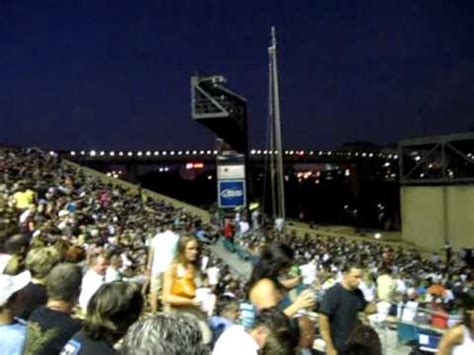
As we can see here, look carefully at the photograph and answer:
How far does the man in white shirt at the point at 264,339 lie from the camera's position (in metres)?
3.58

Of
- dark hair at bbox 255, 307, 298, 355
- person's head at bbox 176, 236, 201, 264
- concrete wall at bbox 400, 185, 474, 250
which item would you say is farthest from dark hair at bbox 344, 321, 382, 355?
concrete wall at bbox 400, 185, 474, 250

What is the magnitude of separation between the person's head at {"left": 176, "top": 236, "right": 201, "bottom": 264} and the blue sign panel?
2144cm

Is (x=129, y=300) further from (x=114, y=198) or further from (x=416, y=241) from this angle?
(x=416, y=241)

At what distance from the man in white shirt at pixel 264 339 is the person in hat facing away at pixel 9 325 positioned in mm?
1045

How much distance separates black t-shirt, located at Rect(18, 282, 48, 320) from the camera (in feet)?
15.0

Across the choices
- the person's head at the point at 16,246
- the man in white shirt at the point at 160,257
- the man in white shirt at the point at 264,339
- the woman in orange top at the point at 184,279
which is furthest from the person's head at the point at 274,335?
the man in white shirt at the point at 160,257

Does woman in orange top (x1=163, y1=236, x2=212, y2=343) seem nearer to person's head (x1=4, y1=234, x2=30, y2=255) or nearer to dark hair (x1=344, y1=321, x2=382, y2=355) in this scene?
person's head (x1=4, y1=234, x2=30, y2=255)

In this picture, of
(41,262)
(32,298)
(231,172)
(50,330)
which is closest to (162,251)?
(41,262)

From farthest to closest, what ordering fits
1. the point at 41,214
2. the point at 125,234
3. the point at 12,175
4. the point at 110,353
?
the point at 12,175, the point at 125,234, the point at 41,214, the point at 110,353

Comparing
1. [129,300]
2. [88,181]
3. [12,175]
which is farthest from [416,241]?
[129,300]

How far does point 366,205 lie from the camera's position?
13388 centimetres

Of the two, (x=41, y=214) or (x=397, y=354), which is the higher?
(x=41, y=214)

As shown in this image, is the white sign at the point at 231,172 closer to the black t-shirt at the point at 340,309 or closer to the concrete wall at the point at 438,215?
the concrete wall at the point at 438,215

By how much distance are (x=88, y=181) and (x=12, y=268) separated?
27.4 m
